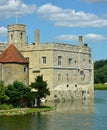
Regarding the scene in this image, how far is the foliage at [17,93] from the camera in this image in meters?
46.5

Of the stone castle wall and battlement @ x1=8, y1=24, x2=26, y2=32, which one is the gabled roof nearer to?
the stone castle wall

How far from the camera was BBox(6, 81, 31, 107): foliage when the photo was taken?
46531mm

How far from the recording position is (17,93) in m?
46.6

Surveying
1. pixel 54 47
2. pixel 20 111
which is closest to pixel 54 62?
pixel 54 47

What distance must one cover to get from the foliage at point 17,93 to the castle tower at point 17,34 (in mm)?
22295

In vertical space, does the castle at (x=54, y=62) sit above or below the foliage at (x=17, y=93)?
above

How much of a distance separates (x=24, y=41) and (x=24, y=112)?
27267 mm

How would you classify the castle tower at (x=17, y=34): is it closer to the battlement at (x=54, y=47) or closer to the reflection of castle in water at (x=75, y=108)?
the battlement at (x=54, y=47)

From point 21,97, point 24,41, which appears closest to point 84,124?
point 21,97

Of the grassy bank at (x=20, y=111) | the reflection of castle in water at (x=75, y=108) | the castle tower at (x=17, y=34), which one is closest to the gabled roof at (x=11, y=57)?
the reflection of castle in water at (x=75, y=108)

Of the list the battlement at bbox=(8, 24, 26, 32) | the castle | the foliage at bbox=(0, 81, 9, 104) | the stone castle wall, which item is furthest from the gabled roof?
the battlement at bbox=(8, 24, 26, 32)

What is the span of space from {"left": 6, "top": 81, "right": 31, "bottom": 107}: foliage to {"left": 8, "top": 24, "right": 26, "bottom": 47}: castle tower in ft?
73.1

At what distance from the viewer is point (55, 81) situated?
66.9m

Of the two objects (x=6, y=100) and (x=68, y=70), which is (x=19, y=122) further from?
(x=68, y=70)
